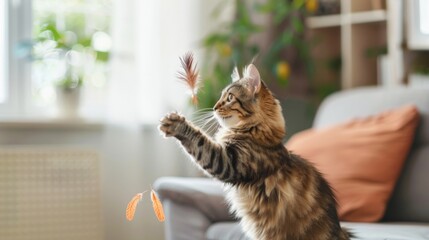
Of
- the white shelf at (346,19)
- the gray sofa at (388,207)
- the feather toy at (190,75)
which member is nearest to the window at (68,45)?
the gray sofa at (388,207)

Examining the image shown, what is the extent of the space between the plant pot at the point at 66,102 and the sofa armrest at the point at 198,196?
0.90 meters

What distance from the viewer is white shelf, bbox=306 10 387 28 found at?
3131 millimetres

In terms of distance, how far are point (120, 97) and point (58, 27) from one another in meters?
0.46

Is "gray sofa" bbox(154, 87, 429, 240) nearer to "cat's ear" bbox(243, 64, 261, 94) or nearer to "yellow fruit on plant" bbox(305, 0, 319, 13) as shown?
"cat's ear" bbox(243, 64, 261, 94)

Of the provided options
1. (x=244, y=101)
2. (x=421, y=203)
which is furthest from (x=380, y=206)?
(x=244, y=101)

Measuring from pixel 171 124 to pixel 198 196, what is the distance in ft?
2.30

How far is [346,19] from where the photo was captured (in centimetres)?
323

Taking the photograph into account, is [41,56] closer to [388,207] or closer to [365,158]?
[365,158]

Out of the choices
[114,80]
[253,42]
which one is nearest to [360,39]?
[253,42]

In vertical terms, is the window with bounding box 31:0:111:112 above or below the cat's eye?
above

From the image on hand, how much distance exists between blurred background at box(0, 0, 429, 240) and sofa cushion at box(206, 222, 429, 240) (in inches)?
36.1

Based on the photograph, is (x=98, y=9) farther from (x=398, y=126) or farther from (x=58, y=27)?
(x=398, y=126)

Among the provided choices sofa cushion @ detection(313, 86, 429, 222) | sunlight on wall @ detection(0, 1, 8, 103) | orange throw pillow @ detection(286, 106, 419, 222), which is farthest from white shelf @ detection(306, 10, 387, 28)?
sunlight on wall @ detection(0, 1, 8, 103)

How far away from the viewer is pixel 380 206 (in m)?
2.22
